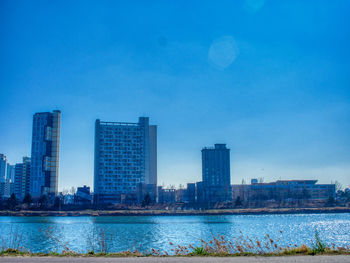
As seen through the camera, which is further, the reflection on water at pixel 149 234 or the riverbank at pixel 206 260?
the reflection on water at pixel 149 234

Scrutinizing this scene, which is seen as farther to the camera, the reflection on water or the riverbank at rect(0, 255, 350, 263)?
the reflection on water

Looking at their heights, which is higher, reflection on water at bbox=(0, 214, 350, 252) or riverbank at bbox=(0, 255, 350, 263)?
riverbank at bbox=(0, 255, 350, 263)

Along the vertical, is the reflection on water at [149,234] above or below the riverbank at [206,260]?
below

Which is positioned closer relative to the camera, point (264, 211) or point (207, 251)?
point (207, 251)

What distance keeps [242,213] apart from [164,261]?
140m

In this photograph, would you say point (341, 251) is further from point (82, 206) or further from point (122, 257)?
point (82, 206)

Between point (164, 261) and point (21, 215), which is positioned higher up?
point (164, 261)

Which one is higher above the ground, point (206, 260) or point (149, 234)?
point (206, 260)

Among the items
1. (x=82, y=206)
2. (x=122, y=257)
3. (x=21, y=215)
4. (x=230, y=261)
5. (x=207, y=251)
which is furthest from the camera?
(x=82, y=206)

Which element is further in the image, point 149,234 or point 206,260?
point 149,234

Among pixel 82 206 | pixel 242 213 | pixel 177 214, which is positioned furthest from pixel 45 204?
pixel 242 213

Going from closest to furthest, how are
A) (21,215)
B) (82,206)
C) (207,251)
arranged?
(207,251) < (21,215) < (82,206)

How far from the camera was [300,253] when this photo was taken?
17.8 m

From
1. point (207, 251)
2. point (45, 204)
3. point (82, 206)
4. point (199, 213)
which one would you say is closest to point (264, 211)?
point (199, 213)
